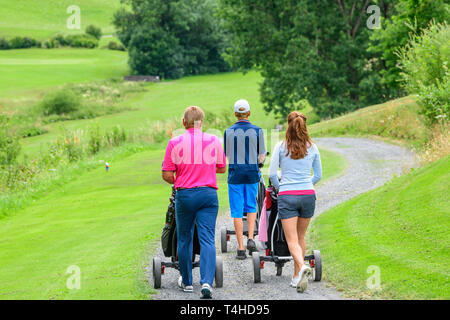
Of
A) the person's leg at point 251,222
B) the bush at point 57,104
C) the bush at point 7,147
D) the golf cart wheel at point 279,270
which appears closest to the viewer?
the golf cart wheel at point 279,270

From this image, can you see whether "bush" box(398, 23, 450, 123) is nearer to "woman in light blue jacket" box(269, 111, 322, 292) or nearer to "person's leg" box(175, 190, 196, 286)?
"woman in light blue jacket" box(269, 111, 322, 292)

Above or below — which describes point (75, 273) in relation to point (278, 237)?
below

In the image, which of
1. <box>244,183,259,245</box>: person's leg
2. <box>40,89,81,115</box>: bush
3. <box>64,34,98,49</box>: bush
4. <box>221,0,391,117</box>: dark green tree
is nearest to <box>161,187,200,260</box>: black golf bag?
<box>244,183,259,245</box>: person's leg

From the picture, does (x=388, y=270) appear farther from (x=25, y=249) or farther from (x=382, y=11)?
(x=382, y=11)

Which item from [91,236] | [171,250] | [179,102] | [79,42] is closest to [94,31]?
[79,42]

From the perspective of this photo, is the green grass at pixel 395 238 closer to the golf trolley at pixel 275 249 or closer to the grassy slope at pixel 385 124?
the golf trolley at pixel 275 249

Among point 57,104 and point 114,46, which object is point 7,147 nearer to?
point 57,104

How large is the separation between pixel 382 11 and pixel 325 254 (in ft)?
133

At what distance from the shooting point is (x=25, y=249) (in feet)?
50.3

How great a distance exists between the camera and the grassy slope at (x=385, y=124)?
31.4m

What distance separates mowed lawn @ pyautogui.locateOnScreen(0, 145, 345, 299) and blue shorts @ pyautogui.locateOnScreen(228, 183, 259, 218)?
1.77 metres

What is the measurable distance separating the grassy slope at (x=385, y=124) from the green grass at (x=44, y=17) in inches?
4371

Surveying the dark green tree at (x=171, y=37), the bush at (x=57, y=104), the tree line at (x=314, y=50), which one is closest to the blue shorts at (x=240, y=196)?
the tree line at (x=314, y=50)
